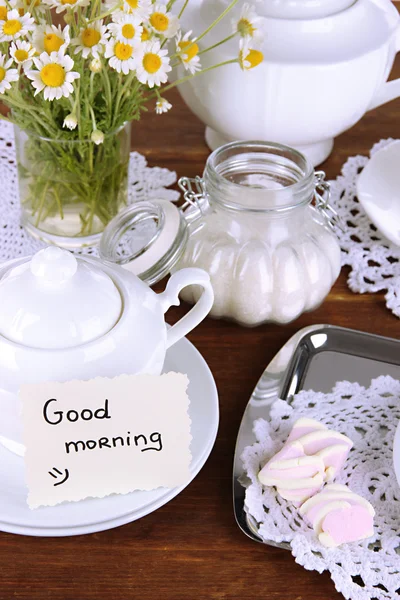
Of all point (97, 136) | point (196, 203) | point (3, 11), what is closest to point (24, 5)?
point (3, 11)

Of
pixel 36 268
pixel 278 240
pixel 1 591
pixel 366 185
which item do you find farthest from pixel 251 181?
pixel 1 591

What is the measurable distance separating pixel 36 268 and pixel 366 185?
1.81ft

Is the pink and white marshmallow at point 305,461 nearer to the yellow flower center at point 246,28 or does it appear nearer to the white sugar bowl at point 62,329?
the white sugar bowl at point 62,329

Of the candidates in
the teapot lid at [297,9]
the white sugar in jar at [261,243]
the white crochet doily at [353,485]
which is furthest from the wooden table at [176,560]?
the teapot lid at [297,9]

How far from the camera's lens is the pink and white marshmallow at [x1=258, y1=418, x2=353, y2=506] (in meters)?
0.58

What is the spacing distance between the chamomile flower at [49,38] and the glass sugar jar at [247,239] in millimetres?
178

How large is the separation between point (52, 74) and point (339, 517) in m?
0.44

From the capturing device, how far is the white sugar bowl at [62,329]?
53cm

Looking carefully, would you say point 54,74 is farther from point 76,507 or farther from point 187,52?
point 76,507

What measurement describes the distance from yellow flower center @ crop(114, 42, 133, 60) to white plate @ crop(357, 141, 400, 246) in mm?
377

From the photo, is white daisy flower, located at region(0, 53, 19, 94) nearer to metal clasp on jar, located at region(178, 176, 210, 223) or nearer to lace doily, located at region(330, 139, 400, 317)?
metal clasp on jar, located at region(178, 176, 210, 223)

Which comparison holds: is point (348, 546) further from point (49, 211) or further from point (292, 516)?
point (49, 211)

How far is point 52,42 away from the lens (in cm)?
68

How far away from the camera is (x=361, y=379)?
2.42ft
